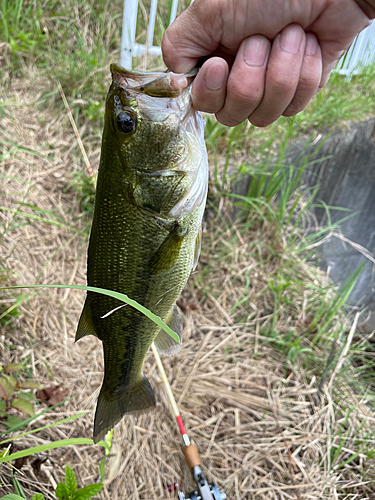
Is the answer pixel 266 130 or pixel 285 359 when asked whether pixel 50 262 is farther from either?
pixel 266 130

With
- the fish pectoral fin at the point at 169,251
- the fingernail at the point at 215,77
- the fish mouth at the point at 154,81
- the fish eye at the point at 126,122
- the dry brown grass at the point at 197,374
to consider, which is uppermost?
the fingernail at the point at 215,77

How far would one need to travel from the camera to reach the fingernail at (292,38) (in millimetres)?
1003

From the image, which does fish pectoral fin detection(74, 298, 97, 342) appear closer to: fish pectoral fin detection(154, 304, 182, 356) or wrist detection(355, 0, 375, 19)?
fish pectoral fin detection(154, 304, 182, 356)

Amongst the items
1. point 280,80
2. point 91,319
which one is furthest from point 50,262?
point 280,80

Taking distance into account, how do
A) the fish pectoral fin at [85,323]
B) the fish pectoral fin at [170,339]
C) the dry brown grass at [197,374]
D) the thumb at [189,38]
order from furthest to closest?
the dry brown grass at [197,374] < the fish pectoral fin at [170,339] < the fish pectoral fin at [85,323] < the thumb at [189,38]

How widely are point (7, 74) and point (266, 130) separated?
2.30 metres

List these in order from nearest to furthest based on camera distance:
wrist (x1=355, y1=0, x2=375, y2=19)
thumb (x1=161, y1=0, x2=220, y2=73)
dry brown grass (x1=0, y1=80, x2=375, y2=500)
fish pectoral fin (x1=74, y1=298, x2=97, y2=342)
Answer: wrist (x1=355, y1=0, x2=375, y2=19)
thumb (x1=161, y1=0, x2=220, y2=73)
fish pectoral fin (x1=74, y1=298, x2=97, y2=342)
dry brown grass (x1=0, y1=80, x2=375, y2=500)

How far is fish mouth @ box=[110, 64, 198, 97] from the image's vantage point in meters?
1.10

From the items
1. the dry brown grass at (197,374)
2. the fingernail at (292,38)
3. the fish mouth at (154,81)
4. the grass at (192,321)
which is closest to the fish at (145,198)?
the fish mouth at (154,81)

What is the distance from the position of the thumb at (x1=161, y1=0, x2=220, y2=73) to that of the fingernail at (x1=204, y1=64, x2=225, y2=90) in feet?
0.44

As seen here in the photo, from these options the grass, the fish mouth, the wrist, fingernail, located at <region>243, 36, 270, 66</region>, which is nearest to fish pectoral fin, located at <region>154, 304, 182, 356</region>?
the grass

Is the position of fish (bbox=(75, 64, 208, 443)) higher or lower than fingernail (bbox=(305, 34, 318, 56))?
lower

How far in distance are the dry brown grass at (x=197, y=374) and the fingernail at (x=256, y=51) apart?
163 cm

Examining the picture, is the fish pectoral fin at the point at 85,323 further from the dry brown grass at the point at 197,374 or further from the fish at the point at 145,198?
the dry brown grass at the point at 197,374
